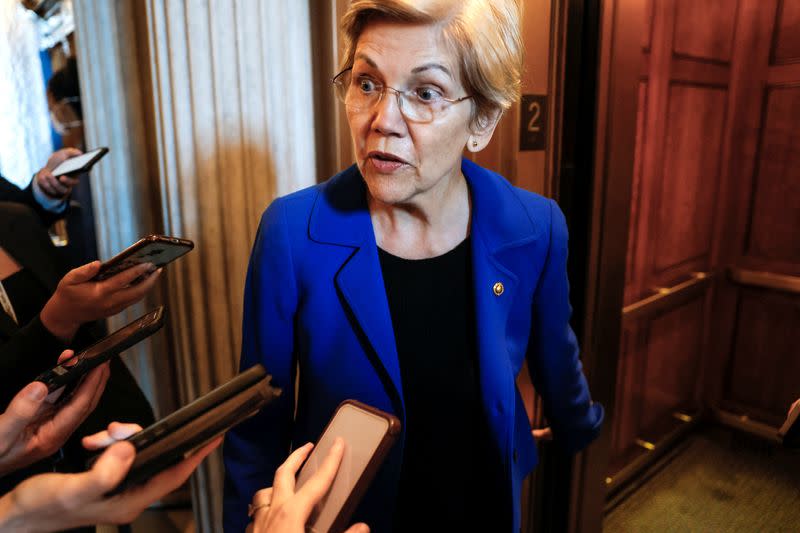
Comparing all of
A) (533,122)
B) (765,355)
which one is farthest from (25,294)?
(765,355)

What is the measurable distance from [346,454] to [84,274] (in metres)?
0.58

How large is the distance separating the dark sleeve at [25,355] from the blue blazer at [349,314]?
0.36 m

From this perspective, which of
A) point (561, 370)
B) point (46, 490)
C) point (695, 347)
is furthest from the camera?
point (695, 347)

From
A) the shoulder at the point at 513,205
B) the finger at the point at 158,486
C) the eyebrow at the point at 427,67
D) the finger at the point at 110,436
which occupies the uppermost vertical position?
the eyebrow at the point at 427,67

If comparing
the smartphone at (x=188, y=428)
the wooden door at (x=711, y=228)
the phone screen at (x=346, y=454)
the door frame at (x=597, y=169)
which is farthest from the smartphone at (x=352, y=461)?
the wooden door at (x=711, y=228)

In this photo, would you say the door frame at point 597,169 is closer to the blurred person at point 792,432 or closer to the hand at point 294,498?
the blurred person at point 792,432

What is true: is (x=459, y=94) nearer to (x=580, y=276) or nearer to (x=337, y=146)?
(x=337, y=146)

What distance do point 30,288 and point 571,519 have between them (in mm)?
1815

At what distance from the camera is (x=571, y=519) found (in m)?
1.89

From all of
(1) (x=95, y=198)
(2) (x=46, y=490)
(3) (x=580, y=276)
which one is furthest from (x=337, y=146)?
(2) (x=46, y=490)

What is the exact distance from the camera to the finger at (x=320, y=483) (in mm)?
601

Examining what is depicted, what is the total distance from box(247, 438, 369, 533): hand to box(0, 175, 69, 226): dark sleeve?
1.03 meters

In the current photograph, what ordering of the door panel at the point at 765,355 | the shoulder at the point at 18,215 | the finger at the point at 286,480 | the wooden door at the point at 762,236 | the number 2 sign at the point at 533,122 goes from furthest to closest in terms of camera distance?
the door panel at the point at 765,355
the wooden door at the point at 762,236
the number 2 sign at the point at 533,122
the shoulder at the point at 18,215
the finger at the point at 286,480

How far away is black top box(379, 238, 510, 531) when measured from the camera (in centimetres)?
104
